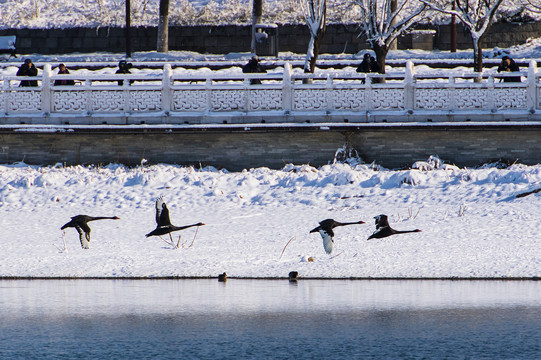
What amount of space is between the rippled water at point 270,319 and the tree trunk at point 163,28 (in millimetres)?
24221

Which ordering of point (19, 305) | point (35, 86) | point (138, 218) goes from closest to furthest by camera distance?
point (19, 305) → point (138, 218) → point (35, 86)

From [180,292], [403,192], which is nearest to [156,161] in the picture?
[403,192]

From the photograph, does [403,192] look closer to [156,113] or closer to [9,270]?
[156,113]

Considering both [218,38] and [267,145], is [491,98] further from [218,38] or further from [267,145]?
[218,38]

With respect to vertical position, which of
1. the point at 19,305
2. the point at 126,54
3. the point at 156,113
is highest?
the point at 126,54

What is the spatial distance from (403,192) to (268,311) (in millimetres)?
7829

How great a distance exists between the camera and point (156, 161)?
20.5 m

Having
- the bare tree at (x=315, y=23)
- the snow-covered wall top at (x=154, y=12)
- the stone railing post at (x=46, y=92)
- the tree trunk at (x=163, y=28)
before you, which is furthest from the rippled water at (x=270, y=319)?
the snow-covered wall top at (x=154, y=12)

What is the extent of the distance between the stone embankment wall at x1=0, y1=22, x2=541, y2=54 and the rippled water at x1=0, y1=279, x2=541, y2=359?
24.1 metres

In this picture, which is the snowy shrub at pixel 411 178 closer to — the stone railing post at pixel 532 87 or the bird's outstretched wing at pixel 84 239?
the stone railing post at pixel 532 87

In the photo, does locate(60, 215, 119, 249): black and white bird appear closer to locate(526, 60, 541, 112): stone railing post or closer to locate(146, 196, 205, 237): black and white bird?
locate(146, 196, 205, 237): black and white bird

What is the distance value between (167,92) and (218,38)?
16.6 meters

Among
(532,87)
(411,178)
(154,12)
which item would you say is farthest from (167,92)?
(154,12)

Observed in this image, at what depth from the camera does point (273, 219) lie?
54.5 ft
